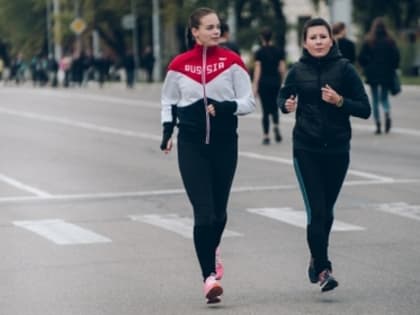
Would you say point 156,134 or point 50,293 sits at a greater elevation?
point 50,293

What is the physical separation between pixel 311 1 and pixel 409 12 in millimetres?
6329

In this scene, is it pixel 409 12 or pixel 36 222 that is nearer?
pixel 36 222

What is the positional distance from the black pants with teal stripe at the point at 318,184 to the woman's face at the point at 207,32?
0.85 metres

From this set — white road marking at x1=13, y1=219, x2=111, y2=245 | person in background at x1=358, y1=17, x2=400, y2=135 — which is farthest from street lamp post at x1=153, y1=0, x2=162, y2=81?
white road marking at x1=13, y1=219, x2=111, y2=245

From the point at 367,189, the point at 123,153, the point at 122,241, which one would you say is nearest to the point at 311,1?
the point at 123,153

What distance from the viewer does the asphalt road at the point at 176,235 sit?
9016 millimetres

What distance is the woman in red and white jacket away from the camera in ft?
29.1

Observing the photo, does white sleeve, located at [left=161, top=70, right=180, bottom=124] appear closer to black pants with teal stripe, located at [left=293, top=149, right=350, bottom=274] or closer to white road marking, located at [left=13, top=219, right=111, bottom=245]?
black pants with teal stripe, located at [left=293, top=149, right=350, bottom=274]

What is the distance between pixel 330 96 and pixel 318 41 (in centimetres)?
34

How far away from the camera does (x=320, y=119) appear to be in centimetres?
904

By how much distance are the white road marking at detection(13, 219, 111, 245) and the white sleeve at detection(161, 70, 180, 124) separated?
3.23m

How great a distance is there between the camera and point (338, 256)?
36.0ft

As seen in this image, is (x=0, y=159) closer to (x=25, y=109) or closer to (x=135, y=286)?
(x=135, y=286)

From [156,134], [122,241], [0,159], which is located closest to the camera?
[122,241]
